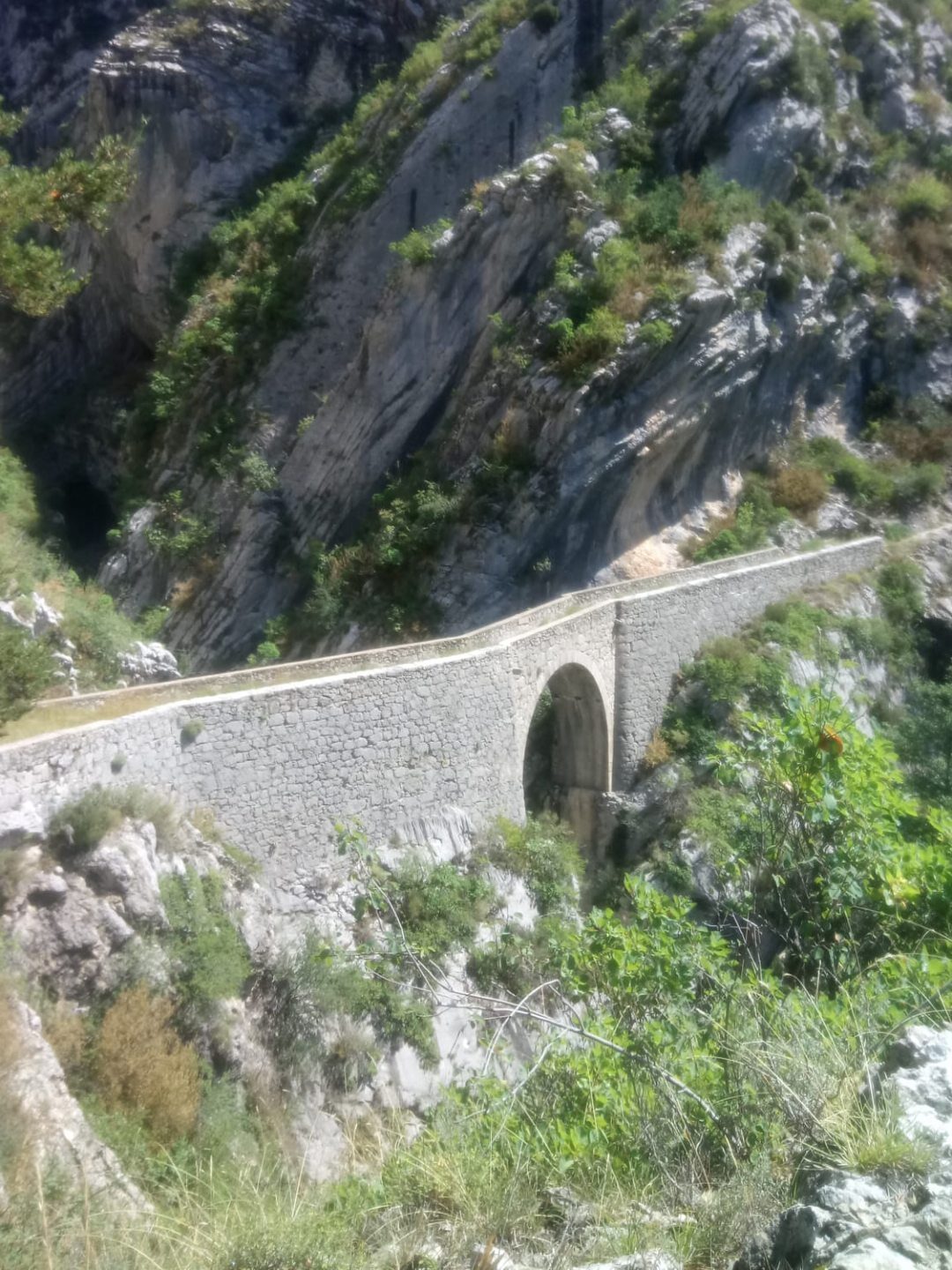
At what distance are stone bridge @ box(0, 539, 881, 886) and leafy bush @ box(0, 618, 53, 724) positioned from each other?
61 cm

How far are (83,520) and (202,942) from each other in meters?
16.0

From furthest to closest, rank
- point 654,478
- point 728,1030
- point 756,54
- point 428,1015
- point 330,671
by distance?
point 756,54 → point 654,478 → point 330,671 → point 428,1015 → point 728,1030

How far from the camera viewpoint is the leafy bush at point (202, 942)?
8.04 meters

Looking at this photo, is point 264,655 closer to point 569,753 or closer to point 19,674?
point 569,753

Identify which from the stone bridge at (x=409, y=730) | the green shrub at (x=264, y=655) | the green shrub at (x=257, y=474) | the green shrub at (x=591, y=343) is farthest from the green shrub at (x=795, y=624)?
the green shrub at (x=257, y=474)

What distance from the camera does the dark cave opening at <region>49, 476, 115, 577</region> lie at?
66.1ft

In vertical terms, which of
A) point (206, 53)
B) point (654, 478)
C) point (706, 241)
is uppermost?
point (206, 53)

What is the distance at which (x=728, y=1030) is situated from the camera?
4559mm

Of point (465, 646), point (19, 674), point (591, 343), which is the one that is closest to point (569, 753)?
point (465, 646)

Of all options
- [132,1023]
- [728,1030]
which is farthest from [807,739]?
[132,1023]

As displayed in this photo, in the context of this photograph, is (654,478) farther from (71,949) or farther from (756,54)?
(71,949)

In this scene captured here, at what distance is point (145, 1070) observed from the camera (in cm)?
714

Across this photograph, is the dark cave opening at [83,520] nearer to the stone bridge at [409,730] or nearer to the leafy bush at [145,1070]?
the stone bridge at [409,730]

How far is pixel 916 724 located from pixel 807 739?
1121cm
